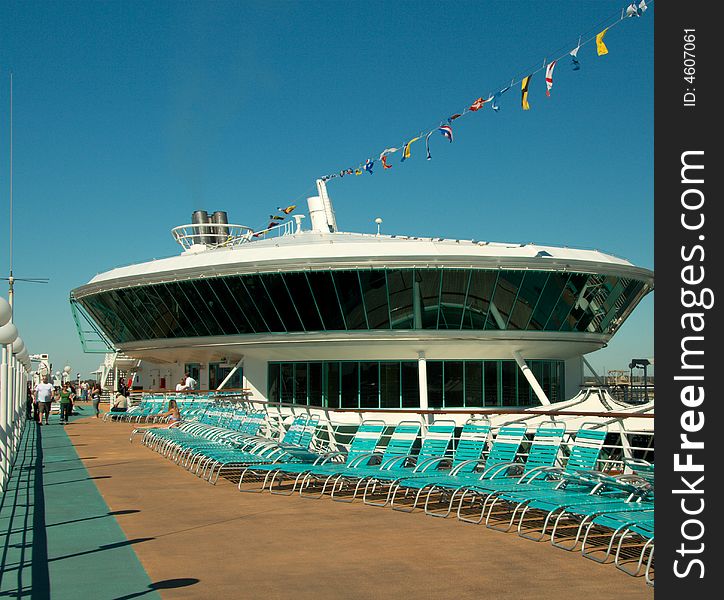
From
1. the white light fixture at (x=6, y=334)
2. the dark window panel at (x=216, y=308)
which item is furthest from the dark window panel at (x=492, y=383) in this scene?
the white light fixture at (x=6, y=334)

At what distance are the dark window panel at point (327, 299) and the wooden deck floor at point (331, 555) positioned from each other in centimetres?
2150

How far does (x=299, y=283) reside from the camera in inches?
1337

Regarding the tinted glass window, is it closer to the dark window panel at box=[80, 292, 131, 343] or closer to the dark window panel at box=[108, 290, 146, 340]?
the dark window panel at box=[108, 290, 146, 340]

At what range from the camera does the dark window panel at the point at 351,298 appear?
33500 millimetres

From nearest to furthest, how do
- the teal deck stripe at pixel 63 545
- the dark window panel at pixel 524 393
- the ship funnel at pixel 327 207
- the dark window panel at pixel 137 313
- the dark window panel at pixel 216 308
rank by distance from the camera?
1. the teal deck stripe at pixel 63 545
2. the dark window panel at pixel 216 308
3. the dark window panel at pixel 524 393
4. the dark window panel at pixel 137 313
5. the ship funnel at pixel 327 207

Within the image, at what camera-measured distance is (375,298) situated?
33.9m

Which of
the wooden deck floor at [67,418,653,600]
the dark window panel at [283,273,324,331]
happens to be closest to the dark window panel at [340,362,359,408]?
the dark window panel at [283,273,324,331]

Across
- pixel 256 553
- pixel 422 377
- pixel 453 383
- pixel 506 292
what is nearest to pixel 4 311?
pixel 256 553

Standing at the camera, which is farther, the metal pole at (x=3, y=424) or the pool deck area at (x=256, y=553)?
the metal pole at (x=3, y=424)

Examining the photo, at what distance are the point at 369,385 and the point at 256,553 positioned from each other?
27594mm

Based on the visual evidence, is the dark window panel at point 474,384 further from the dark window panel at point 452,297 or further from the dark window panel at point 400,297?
the dark window panel at point 400,297

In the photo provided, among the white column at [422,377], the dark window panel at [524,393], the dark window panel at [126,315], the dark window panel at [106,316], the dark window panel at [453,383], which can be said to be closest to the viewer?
the white column at [422,377]

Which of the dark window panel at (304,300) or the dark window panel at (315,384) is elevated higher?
the dark window panel at (304,300)
